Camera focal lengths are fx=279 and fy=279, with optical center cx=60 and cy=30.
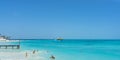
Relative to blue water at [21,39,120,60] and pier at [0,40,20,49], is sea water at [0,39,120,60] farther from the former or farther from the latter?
pier at [0,40,20,49]

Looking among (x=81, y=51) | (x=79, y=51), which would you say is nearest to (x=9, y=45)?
(x=79, y=51)

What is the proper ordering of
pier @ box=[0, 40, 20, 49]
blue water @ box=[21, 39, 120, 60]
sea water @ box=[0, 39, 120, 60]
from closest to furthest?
sea water @ box=[0, 39, 120, 60], blue water @ box=[21, 39, 120, 60], pier @ box=[0, 40, 20, 49]

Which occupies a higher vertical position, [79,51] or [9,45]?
[9,45]

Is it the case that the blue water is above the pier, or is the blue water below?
below

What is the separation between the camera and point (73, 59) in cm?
2831

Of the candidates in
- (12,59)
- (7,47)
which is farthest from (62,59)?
(7,47)

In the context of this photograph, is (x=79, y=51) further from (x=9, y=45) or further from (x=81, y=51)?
(x=9, y=45)

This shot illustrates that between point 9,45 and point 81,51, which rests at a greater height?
point 9,45

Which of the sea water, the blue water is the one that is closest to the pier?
the sea water

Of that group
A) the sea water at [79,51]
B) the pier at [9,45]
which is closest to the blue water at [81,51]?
the sea water at [79,51]

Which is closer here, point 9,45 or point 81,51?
point 81,51

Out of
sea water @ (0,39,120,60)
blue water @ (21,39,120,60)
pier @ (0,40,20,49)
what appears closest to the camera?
sea water @ (0,39,120,60)

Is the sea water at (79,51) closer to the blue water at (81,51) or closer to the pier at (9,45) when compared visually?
the blue water at (81,51)

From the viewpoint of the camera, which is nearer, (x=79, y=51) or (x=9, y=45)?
(x=79, y=51)
